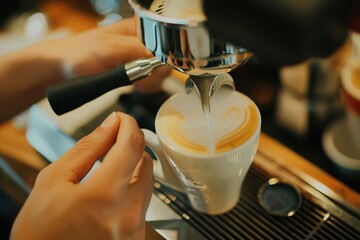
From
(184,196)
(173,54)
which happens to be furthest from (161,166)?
(173,54)

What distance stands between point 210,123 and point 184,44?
0.12m

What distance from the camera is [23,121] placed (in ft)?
2.58

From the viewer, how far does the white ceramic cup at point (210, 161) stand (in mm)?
448

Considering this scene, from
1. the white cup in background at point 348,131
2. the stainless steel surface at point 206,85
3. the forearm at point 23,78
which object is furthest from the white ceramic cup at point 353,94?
the forearm at point 23,78

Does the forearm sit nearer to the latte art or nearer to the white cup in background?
the latte art

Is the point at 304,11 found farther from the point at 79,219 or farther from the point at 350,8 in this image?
the point at 79,219

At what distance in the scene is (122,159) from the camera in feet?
1.37

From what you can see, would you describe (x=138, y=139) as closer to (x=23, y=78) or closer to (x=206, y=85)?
(x=206, y=85)

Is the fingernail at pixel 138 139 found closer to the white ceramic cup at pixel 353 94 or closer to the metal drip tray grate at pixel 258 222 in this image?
the metal drip tray grate at pixel 258 222

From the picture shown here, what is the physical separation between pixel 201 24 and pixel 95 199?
19 centimetres

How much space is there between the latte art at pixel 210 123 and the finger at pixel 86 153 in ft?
0.18

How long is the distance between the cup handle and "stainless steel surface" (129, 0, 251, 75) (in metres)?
0.12

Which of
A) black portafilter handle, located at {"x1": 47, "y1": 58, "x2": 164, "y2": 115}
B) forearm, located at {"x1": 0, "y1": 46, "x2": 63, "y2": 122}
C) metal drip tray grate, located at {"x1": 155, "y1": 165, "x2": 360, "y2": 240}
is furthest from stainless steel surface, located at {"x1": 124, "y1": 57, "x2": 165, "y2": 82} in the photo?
forearm, located at {"x1": 0, "y1": 46, "x2": 63, "y2": 122}

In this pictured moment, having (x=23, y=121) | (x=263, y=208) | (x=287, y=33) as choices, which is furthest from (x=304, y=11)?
(x=23, y=121)
